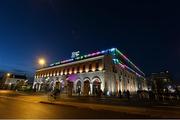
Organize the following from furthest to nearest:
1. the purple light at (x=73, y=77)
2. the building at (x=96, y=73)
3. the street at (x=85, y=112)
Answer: the purple light at (x=73, y=77) → the building at (x=96, y=73) → the street at (x=85, y=112)

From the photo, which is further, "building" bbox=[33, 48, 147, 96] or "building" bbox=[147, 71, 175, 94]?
"building" bbox=[147, 71, 175, 94]

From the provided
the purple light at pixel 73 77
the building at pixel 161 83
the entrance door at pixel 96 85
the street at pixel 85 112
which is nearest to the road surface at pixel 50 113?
the street at pixel 85 112

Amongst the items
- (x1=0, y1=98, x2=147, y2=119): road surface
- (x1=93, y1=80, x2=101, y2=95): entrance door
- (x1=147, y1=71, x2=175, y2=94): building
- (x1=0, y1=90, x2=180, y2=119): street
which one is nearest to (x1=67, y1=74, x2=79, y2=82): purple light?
(x1=93, y1=80, x2=101, y2=95): entrance door

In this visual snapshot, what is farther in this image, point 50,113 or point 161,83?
point 161,83

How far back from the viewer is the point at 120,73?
1726 inches

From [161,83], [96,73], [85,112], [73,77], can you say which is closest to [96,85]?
[96,73]

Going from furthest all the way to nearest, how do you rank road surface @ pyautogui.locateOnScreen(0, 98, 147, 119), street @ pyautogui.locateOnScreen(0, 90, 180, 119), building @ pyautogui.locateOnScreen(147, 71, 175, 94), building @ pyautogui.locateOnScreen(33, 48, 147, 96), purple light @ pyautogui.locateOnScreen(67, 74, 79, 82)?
building @ pyautogui.locateOnScreen(147, 71, 175, 94) → purple light @ pyautogui.locateOnScreen(67, 74, 79, 82) → building @ pyautogui.locateOnScreen(33, 48, 147, 96) → street @ pyautogui.locateOnScreen(0, 90, 180, 119) → road surface @ pyautogui.locateOnScreen(0, 98, 147, 119)

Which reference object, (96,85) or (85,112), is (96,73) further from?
(85,112)

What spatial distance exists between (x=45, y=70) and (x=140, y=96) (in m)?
43.9

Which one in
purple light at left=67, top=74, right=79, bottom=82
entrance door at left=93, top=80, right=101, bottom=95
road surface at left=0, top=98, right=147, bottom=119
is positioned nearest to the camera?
road surface at left=0, top=98, right=147, bottom=119

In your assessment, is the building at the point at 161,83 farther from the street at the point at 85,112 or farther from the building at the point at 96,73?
the street at the point at 85,112

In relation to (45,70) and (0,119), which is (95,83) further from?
(0,119)

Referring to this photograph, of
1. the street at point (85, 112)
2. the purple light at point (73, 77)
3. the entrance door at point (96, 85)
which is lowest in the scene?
the street at point (85, 112)

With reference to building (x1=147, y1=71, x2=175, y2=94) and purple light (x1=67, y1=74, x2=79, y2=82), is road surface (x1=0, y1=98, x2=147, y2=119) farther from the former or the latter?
building (x1=147, y1=71, x2=175, y2=94)
